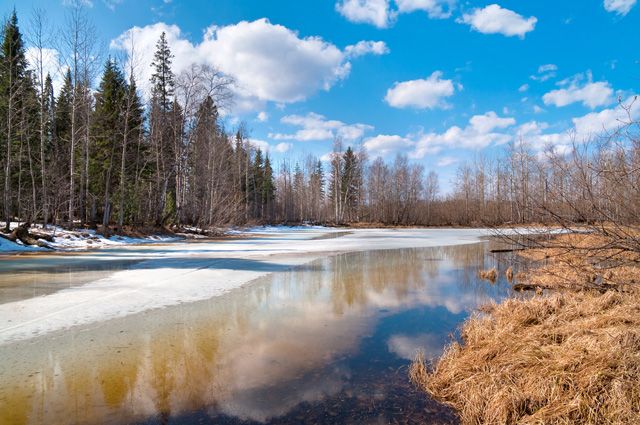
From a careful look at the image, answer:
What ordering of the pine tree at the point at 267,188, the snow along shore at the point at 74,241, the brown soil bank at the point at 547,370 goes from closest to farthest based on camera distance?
the brown soil bank at the point at 547,370 → the snow along shore at the point at 74,241 → the pine tree at the point at 267,188

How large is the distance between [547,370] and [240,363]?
3366 mm

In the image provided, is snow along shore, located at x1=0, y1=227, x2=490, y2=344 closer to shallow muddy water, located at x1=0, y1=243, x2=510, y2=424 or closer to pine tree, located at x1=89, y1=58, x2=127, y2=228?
shallow muddy water, located at x1=0, y1=243, x2=510, y2=424

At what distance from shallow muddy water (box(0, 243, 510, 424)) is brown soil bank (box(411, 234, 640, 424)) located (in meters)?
0.38

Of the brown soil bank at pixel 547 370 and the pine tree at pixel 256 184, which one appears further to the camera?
the pine tree at pixel 256 184

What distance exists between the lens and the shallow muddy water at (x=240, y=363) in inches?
136

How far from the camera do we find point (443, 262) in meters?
14.8

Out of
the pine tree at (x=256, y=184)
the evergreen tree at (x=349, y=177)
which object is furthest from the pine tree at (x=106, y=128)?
the evergreen tree at (x=349, y=177)

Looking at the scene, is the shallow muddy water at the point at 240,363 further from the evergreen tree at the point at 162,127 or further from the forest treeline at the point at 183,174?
the evergreen tree at the point at 162,127

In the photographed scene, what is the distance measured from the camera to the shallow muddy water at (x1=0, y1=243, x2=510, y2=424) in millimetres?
3445

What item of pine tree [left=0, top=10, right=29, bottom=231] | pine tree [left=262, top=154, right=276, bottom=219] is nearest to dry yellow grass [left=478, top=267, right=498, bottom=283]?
pine tree [left=0, top=10, right=29, bottom=231]

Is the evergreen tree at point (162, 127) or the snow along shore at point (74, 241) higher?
the evergreen tree at point (162, 127)

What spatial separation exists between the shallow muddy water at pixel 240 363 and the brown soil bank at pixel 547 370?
0.38 m

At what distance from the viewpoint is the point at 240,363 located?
14.9ft

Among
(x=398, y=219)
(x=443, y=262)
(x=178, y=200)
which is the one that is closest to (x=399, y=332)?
(x=443, y=262)
